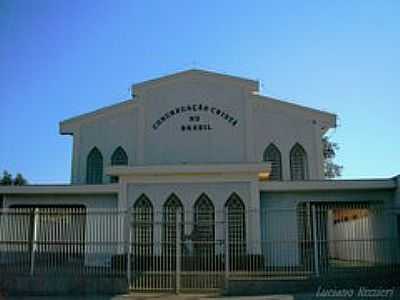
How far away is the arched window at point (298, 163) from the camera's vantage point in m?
24.1

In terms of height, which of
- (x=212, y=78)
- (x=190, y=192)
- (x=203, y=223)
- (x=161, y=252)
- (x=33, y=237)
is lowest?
(x=161, y=252)

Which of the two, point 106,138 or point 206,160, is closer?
point 206,160

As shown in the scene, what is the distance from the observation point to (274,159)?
24109 mm

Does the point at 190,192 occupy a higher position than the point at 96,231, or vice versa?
the point at 190,192

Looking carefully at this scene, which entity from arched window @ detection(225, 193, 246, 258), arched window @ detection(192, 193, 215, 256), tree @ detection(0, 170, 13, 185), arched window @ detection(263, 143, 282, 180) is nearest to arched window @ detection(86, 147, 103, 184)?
arched window @ detection(192, 193, 215, 256)

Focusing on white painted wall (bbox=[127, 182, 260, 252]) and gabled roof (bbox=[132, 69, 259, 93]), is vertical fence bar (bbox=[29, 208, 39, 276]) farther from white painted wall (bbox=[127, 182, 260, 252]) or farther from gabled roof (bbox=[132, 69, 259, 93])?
gabled roof (bbox=[132, 69, 259, 93])

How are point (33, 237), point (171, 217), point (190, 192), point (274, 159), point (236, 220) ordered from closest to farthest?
point (33, 237), point (171, 217), point (236, 220), point (190, 192), point (274, 159)

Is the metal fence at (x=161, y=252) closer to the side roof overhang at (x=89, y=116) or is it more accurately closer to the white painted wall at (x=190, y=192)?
the white painted wall at (x=190, y=192)

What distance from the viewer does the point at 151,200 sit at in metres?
21.6

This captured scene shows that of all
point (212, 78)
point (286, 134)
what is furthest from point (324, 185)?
point (212, 78)

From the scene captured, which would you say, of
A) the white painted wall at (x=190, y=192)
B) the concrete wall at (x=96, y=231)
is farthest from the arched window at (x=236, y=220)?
the concrete wall at (x=96, y=231)

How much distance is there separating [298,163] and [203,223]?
6.24 meters

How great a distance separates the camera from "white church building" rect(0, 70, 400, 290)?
834 inches

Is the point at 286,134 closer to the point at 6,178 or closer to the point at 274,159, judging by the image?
the point at 274,159
